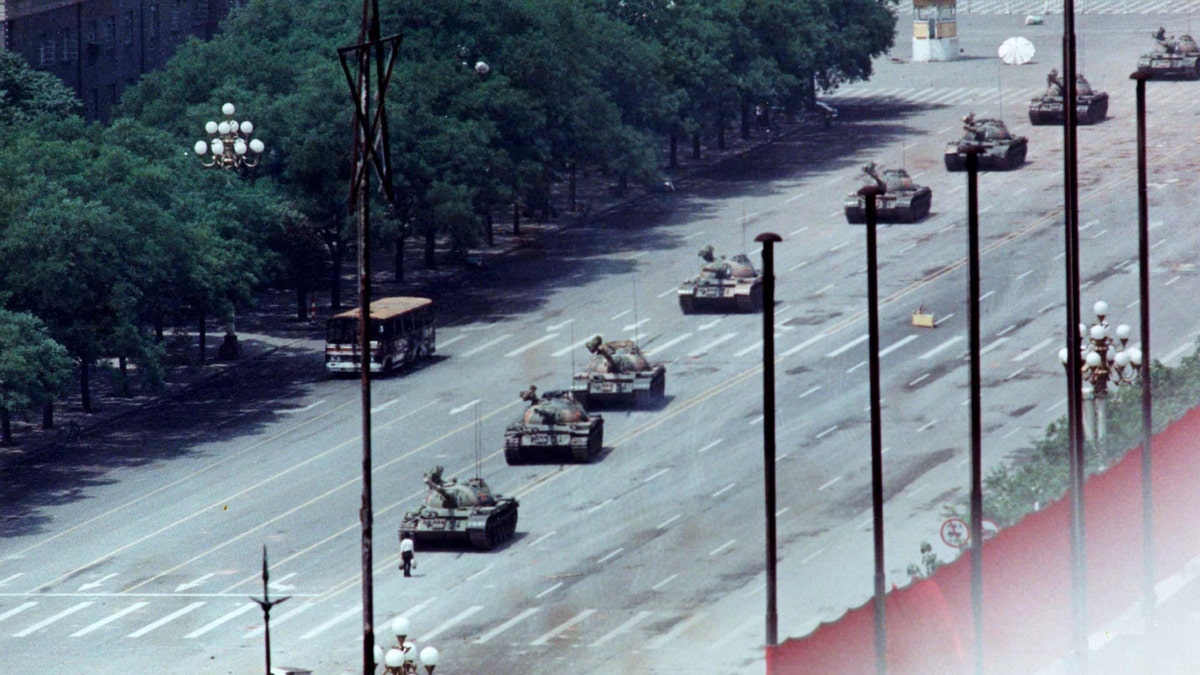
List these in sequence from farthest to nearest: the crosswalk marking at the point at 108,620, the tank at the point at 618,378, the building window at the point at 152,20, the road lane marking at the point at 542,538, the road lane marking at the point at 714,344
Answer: the building window at the point at 152,20 → the road lane marking at the point at 714,344 → the tank at the point at 618,378 → the road lane marking at the point at 542,538 → the crosswalk marking at the point at 108,620

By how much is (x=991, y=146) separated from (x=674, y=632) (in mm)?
64995

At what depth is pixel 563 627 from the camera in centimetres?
7519

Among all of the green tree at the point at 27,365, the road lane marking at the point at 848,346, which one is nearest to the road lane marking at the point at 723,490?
the road lane marking at the point at 848,346

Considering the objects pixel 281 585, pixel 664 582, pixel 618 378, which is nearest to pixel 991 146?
pixel 618 378

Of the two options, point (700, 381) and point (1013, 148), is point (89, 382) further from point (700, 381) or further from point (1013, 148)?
point (1013, 148)

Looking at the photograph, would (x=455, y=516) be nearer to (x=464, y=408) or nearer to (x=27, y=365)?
(x=464, y=408)

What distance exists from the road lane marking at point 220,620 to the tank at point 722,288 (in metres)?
37.0

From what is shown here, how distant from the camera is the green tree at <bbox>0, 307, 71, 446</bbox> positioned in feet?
302

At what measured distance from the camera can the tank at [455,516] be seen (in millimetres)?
83375

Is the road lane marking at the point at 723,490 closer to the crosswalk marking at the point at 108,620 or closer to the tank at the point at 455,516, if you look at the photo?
the tank at the point at 455,516

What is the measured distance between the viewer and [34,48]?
137375mm

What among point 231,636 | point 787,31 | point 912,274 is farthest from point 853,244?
point 231,636

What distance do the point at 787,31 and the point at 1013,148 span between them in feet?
66.0

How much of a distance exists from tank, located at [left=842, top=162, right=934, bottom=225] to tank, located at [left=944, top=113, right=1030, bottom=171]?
7.30 meters
